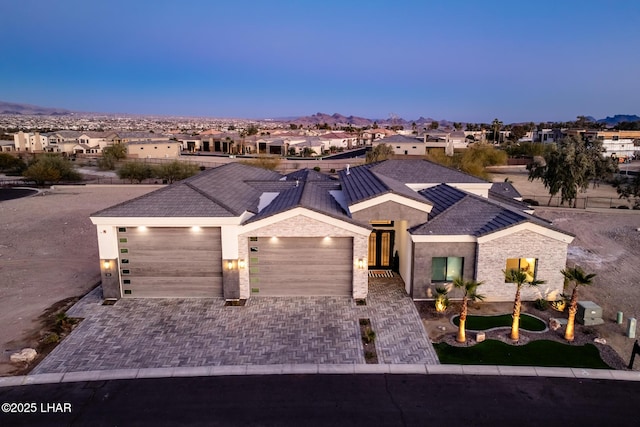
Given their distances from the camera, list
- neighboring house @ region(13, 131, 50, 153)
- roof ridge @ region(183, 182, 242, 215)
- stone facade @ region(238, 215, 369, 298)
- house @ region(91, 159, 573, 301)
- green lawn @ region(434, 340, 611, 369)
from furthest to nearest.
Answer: neighboring house @ region(13, 131, 50, 153) < roof ridge @ region(183, 182, 242, 215) < stone facade @ region(238, 215, 369, 298) < house @ region(91, 159, 573, 301) < green lawn @ region(434, 340, 611, 369)

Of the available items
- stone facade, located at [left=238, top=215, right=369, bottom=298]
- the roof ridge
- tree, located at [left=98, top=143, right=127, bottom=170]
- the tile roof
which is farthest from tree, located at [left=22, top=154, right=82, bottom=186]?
the tile roof

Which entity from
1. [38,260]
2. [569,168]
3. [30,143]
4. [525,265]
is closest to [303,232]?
[525,265]

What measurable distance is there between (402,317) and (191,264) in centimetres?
991

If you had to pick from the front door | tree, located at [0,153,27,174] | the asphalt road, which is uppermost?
tree, located at [0,153,27,174]

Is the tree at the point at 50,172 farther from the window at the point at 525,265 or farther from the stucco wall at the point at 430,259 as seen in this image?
the window at the point at 525,265

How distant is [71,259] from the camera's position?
1037 inches

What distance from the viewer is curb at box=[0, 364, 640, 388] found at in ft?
45.3

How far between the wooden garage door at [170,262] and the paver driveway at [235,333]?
21.9 inches

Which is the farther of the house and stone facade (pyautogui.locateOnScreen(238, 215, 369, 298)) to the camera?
stone facade (pyautogui.locateOnScreen(238, 215, 369, 298))

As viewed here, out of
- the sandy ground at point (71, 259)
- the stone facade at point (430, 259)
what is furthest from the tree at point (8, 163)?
the stone facade at point (430, 259)

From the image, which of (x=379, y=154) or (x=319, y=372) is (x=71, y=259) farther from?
(x=379, y=154)

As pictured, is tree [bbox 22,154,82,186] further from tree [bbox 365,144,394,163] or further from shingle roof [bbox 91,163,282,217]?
tree [bbox 365,144,394,163]

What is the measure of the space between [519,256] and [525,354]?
5.48 m

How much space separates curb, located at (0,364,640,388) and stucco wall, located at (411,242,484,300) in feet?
18.9
